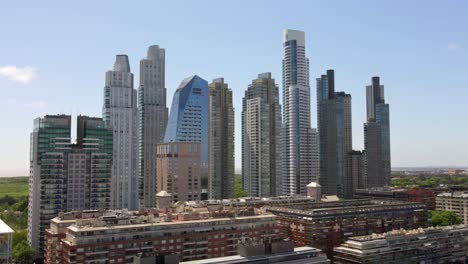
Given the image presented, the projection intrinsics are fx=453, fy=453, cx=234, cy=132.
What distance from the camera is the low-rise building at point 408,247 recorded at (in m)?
125

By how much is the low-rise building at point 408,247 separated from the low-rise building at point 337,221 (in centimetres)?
1564

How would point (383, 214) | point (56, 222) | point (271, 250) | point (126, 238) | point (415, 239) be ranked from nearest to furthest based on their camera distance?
point (271, 250)
point (126, 238)
point (56, 222)
point (415, 239)
point (383, 214)

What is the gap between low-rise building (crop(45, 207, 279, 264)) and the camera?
368 feet

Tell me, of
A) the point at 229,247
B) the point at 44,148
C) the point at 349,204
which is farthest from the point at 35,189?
the point at 349,204

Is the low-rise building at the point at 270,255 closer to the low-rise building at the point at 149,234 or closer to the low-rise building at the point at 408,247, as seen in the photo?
the low-rise building at the point at 149,234

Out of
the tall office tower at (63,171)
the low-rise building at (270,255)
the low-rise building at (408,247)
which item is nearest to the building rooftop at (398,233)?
the low-rise building at (408,247)

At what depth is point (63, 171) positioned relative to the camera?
572ft

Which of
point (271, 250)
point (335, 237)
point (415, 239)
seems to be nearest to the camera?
point (271, 250)

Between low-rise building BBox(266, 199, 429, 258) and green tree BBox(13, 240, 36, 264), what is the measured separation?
279ft

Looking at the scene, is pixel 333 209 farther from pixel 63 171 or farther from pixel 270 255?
pixel 63 171

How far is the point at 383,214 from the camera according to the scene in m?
169

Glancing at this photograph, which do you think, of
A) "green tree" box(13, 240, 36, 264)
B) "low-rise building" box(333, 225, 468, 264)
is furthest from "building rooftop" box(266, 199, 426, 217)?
"green tree" box(13, 240, 36, 264)

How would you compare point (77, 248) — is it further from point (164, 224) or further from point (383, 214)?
point (383, 214)

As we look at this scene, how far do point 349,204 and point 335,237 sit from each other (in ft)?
127
